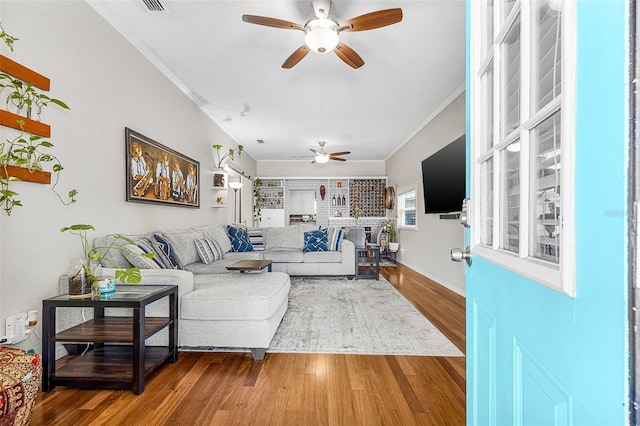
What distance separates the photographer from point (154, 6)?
2.71 metres

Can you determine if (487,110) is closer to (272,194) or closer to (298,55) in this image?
(298,55)

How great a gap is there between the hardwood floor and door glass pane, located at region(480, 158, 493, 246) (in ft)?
3.98

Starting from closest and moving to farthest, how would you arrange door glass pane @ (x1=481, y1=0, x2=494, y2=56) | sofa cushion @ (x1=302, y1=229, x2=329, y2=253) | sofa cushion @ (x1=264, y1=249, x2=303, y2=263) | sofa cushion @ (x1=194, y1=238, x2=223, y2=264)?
1. door glass pane @ (x1=481, y1=0, x2=494, y2=56)
2. sofa cushion @ (x1=194, y1=238, x2=223, y2=264)
3. sofa cushion @ (x1=264, y1=249, x2=303, y2=263)
4. sofa cushion @ (x1=302, y1=229, x2=329, y2=253)

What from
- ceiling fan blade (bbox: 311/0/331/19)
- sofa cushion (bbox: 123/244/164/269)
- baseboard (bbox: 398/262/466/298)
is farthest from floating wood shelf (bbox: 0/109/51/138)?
baseboard (bbox: 398/262/466/298)

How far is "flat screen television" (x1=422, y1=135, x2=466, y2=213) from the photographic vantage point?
3937 millimetres

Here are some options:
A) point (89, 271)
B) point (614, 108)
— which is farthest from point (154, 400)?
point (614, 108)

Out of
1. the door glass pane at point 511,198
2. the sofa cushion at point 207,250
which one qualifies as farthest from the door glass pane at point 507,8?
the sofa cushion at point 207,250

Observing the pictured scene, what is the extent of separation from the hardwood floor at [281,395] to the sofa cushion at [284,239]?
3554 mm

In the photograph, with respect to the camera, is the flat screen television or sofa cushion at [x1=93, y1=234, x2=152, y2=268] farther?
the flat screen television

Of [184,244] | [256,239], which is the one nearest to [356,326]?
[184,244]

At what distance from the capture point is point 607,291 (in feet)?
1.37

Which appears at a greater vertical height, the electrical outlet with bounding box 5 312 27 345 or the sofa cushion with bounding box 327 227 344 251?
the sofa cushion with bounding box 327 227 344 251

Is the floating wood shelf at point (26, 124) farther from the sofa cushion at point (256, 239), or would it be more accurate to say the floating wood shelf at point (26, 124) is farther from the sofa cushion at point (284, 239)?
the sofa cushion at point (284, 239)

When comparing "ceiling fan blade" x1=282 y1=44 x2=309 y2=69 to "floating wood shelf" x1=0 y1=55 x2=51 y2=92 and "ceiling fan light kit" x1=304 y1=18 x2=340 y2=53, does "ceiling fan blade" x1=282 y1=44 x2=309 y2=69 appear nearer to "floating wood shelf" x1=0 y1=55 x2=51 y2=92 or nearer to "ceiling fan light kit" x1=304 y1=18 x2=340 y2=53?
"ceiling fan light kit" x1=304 y1=18 x2=340 y2=53
